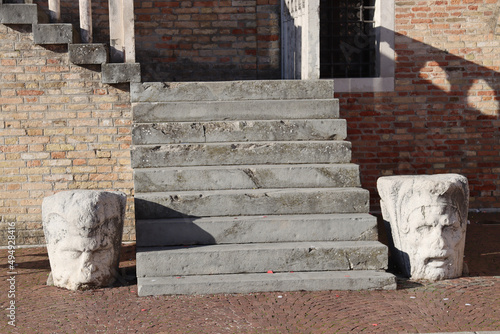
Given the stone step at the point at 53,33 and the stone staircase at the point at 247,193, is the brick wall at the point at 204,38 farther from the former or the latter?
the stone staircase at the point at 247,193

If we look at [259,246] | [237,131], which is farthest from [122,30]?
[259,246]

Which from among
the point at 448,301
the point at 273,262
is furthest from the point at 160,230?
the point at 448,301

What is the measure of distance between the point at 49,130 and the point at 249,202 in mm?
2928

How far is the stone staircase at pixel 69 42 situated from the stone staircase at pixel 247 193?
37cm

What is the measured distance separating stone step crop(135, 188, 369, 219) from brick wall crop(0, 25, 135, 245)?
1.84m

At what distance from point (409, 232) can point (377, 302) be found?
855 millimetres

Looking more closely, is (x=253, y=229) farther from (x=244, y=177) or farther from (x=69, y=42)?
(x=69, y=42)

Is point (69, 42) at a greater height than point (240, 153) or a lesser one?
greater

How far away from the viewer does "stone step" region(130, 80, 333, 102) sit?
6.61 metres

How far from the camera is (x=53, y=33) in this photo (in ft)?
22.4

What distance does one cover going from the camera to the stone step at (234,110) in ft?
21.1

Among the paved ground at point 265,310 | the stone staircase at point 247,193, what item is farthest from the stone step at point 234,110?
the paved ground at point 265,310

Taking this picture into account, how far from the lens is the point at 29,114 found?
7.16m

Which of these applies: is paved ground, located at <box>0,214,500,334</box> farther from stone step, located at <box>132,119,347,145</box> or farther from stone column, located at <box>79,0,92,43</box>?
stone column, located at <box>79,0,92,43</box>
